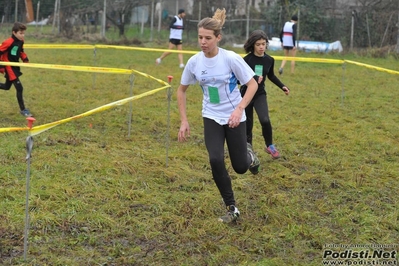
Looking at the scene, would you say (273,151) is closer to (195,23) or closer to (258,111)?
(258,111)

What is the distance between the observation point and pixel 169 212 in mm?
5398

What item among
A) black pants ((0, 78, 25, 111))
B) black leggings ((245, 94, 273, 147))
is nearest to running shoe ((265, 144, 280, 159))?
black leggings ((245, 94, 273, 147))

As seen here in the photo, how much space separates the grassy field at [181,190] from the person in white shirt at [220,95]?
0.52m

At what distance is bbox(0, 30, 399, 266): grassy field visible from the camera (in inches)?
182

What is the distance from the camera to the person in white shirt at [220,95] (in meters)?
4.94

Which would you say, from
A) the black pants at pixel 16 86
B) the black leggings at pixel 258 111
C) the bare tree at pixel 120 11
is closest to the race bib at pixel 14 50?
the black pants at pixel 16 86

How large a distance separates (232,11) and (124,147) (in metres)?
19.5

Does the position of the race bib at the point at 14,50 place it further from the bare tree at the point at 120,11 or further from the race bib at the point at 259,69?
the bare tree at the point at 120,11

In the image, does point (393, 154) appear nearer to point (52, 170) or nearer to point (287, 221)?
point (287, 221)

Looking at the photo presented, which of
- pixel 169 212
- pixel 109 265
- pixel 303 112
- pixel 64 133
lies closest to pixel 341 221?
pixel 169 212

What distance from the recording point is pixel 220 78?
500cm

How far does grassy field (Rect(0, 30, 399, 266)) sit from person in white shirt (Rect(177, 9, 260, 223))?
52cm

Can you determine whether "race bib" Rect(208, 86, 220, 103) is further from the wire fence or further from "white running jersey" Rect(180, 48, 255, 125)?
the wire fence

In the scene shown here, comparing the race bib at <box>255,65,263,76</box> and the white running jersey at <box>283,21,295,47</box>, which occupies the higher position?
the white running jersey at <box>283,21,295,47</box>
